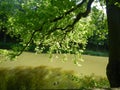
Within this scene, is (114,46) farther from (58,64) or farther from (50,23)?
(58,64)

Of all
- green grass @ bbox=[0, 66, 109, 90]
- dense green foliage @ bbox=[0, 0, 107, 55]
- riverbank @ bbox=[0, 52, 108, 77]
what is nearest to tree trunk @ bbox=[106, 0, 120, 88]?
dense green foliage @ bbox=[0, 0, 107, 55]

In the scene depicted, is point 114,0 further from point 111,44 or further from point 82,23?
point 82,23

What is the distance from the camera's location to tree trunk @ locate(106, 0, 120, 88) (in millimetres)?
12695

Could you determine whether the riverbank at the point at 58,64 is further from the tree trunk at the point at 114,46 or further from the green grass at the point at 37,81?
the tree trunk at the point at 114,46

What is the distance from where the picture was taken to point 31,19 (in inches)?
551

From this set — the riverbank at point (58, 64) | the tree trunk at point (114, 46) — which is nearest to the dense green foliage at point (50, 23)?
the tree trunk at point (114, 46)

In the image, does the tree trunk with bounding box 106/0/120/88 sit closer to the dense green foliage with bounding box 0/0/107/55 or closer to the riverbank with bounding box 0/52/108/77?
the dense green foliage with bounding box 0/0/107/55

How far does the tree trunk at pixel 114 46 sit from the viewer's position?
12.7 m

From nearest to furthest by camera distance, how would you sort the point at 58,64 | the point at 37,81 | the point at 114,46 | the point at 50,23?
1. the point at 114,46
2. the point at 50,23
3. the point at 37,81
4. the point at 58,64

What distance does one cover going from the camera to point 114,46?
12.9 m

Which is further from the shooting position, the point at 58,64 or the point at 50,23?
the point at 58,64

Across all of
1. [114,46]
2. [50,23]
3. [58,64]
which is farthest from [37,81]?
[58,64]

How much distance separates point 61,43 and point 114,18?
410 centimetres

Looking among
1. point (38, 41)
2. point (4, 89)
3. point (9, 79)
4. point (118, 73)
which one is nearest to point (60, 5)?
point (38, 41)
